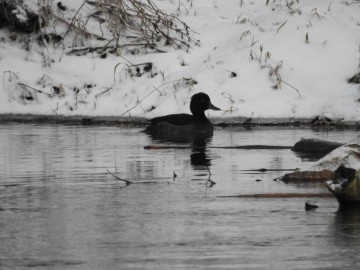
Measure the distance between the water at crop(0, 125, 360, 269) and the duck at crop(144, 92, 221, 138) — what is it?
2722 millimetres

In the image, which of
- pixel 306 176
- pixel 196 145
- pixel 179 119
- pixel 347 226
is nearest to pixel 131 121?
pixel 179 119

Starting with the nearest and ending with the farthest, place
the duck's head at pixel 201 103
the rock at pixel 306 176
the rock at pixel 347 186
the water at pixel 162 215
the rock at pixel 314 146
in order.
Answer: the water at pixel 162 215 → the rock at pixel 347 186 → the rock at pixel 306 176 → the rock at pixel 314 146 → the duck's head at pixel 201 103

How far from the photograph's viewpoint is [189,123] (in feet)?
55.5

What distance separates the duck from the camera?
53.6 ft

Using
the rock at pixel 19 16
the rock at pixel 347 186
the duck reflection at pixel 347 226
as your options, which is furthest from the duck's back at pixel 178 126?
the duck reflection at pixel 347 226

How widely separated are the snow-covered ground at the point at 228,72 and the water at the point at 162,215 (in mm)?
4393

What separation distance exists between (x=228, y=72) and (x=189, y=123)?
5.92ft

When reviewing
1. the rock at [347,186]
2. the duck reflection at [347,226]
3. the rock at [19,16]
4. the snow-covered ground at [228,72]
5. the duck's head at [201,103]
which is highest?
the rock at [19,16]

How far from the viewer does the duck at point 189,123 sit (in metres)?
16.3

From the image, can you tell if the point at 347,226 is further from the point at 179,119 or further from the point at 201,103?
the point at 201,103

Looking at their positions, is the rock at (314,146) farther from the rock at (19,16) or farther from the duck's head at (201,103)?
the rock at (19,16)

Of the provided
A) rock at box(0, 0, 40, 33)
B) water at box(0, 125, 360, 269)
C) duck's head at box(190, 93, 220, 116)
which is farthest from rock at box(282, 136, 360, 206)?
rock at box(0, 0, 40, 33)

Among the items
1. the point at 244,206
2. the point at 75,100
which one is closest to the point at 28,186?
the point at 244,206

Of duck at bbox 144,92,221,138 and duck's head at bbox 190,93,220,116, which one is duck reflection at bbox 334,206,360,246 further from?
duck's head at bbox 190,93,220,116
